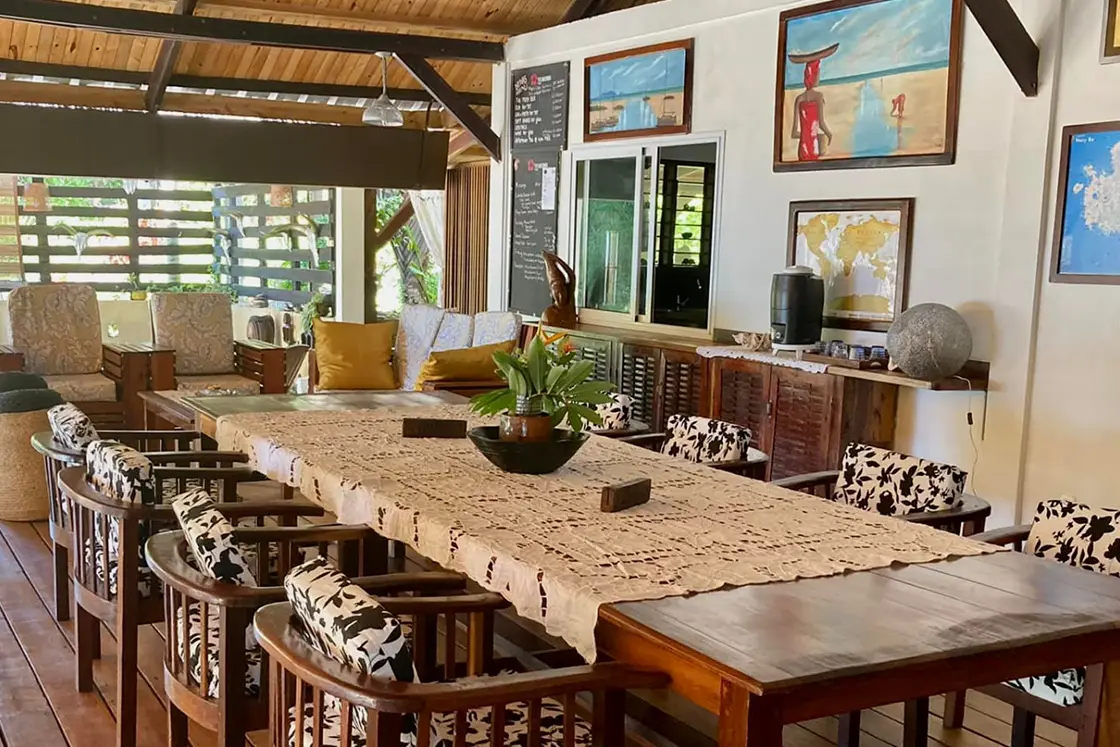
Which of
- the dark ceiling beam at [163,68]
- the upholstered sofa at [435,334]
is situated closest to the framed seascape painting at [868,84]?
the upholstered sofa at [435,334]

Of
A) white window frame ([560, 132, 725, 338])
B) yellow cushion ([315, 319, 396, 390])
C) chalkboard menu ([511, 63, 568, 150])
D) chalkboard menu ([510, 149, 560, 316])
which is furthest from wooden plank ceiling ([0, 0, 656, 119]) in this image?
yellow cushion ([315, 319, 396, 390])

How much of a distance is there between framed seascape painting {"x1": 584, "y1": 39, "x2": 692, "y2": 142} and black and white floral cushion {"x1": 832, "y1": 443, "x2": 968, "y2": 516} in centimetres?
358

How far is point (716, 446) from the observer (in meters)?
3.94

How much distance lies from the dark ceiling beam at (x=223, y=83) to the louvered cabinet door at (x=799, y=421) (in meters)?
5.10

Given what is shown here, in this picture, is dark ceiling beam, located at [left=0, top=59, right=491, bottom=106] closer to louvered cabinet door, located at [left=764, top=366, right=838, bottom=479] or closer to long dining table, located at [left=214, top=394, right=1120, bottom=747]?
louvered cabinet door, located at [left=764, top=366, right=838, bottom=479]

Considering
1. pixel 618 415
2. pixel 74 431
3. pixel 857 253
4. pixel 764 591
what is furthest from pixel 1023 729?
pixel 857 253

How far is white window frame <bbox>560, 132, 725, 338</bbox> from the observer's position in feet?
21.4

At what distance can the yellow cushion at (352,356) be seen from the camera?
7.16 m

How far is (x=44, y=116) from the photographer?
24.8ft

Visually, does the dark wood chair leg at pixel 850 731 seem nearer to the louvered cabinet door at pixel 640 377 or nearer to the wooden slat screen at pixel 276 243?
the louvered cabinet door at pixel 640 377

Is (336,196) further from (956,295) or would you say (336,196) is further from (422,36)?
(956,295)

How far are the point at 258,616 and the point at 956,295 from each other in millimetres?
3934

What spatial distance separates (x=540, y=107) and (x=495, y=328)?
188cm

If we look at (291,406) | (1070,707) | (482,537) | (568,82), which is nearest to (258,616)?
(482,537)
